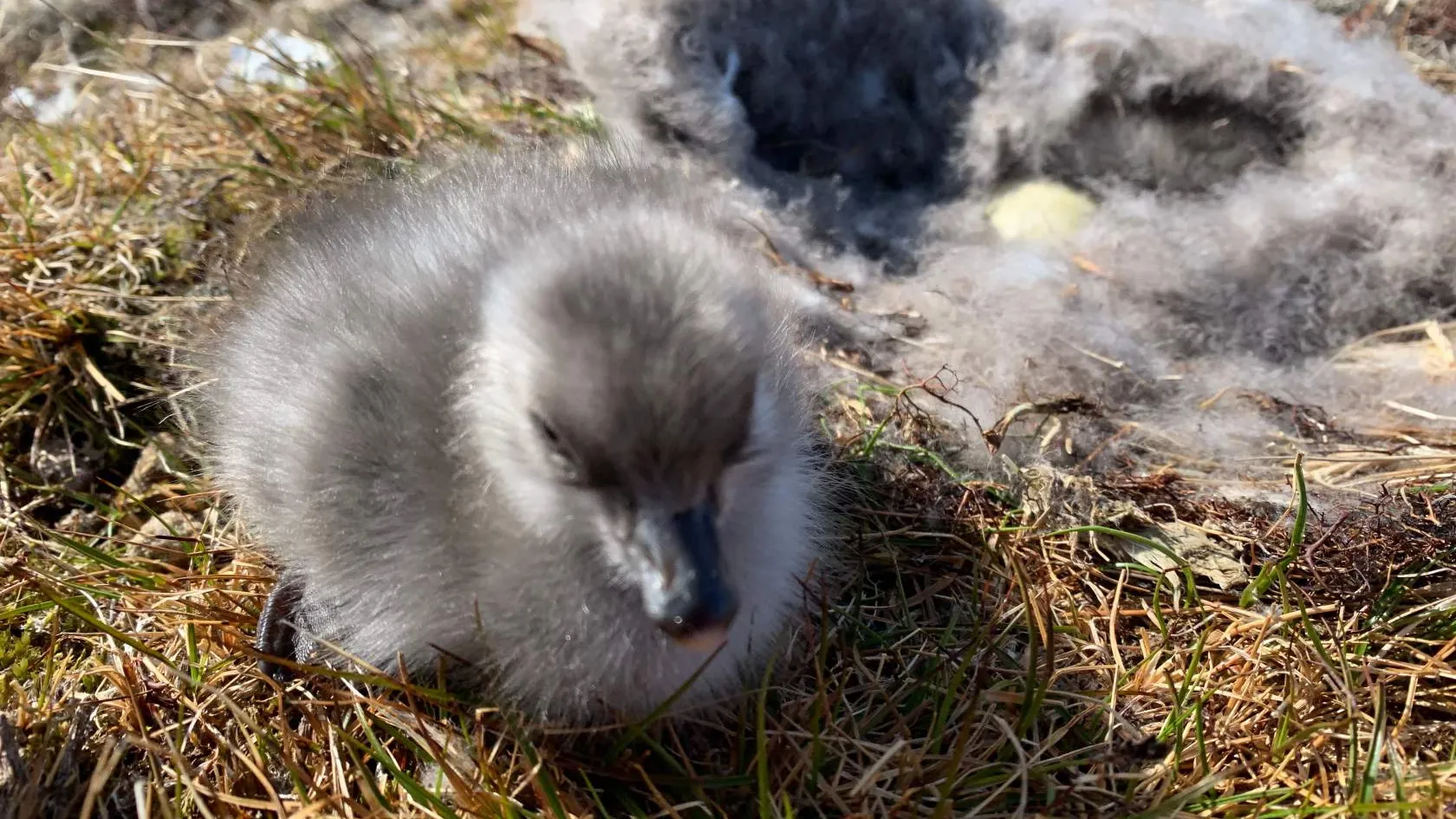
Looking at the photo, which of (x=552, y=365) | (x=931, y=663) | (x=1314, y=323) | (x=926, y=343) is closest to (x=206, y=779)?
(x=552, y=365)

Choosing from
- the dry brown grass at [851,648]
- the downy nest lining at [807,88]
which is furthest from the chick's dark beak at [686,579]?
the downy nest lining at [807,88]

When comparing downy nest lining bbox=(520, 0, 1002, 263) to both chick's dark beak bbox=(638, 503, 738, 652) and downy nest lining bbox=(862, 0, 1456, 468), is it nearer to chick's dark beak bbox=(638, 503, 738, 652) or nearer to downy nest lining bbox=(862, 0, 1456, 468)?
downy nest lining bbox=(862, 0, 1456, 468)

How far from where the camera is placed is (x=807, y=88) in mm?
2223

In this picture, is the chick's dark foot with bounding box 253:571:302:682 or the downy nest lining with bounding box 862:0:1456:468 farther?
the downy nest lining with bounding box 862:0:1456:468

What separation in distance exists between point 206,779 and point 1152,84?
215cm

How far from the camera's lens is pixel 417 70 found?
2.38 metres

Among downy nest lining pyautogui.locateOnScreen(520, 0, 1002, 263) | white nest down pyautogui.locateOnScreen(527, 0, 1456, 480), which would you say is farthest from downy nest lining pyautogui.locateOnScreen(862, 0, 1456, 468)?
downy nest lining pyautogui.locateOnScreen(520, 0, 1002, 263)

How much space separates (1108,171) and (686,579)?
1.71 meters

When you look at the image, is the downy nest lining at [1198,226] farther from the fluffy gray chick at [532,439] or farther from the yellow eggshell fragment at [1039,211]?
the fluffy gray chick at [532,439]

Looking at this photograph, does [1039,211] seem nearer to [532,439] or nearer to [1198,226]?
[1198,226]

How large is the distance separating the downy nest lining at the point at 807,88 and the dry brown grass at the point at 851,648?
55 cm

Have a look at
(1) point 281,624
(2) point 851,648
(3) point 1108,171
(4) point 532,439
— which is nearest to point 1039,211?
(3) point 1108,171

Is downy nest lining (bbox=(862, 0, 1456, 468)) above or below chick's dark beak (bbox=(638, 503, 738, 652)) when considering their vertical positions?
below

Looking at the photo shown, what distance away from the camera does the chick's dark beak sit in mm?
955
